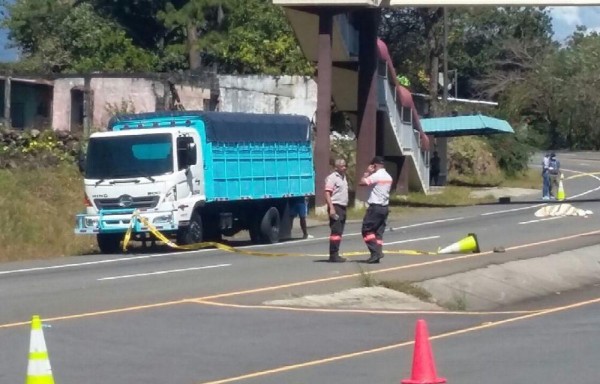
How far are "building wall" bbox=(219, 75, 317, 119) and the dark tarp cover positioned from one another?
1544cm

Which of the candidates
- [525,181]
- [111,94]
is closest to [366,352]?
[111,94]

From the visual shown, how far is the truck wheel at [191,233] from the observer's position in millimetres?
26797

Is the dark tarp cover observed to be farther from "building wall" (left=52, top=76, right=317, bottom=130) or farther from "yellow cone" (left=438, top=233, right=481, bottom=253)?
"building wall" (left=52, top=76, right=317, bottom=130)

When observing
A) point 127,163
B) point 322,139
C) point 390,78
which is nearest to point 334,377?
point 127,163

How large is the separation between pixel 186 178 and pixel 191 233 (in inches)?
47.4

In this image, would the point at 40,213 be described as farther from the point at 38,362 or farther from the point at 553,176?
the point at 553,176

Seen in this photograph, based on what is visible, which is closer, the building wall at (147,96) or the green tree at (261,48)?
the building wall at (147,96)

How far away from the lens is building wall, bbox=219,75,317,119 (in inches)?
1871

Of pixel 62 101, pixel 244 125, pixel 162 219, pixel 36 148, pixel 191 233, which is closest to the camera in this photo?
pixel 162 219

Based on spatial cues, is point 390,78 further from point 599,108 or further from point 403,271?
point 599,108

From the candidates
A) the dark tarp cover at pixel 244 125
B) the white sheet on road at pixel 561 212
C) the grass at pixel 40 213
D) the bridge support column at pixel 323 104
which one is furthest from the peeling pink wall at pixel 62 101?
the white sheet on road at pixel 561 212

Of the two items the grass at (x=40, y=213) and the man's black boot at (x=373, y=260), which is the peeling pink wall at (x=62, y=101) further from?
the man's black boot at (x=373, y=260)

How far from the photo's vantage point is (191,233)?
26.9 meters

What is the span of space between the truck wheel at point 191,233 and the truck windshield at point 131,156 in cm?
127
